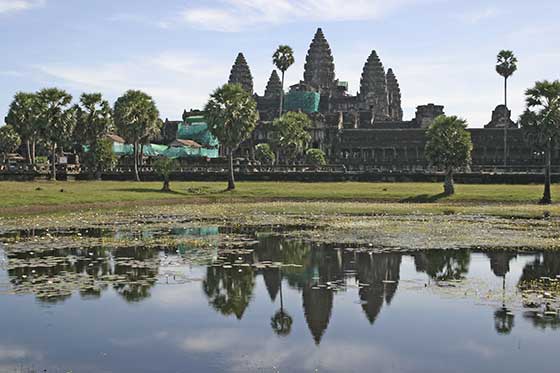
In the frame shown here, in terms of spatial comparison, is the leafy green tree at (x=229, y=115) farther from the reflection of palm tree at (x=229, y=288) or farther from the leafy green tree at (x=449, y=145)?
the reflection of palm tree at (x=229, y=288)

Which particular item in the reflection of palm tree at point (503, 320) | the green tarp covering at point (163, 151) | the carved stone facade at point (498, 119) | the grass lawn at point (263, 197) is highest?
the carved stone facade at point (498, 119)

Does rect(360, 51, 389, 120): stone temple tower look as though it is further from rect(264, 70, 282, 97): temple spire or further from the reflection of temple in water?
the reflection of temple in water

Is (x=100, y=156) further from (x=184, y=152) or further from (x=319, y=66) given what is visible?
(x=319, y=66)

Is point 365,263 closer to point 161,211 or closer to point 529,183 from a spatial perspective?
point 161,211

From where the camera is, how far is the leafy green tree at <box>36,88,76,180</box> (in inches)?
3086

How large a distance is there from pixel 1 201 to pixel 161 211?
966 centimetres

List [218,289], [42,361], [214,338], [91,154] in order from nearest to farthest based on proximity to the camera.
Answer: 1. [42,361]
2. [214,338]
3. [218,289]
4. [91,154]

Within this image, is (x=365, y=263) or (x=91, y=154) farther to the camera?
(x=91, y=154)

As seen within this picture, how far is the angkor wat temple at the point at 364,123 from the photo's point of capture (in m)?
126

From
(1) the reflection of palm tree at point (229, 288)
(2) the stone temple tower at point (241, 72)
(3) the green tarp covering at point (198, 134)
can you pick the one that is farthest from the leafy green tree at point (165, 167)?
(2) the stone temple tower at point (241, 72)

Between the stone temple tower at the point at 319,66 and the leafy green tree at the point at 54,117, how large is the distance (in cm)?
10608

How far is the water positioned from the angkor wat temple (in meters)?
85.5

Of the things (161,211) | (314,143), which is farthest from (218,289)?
(314,143)

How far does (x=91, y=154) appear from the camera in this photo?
80812 millimetres
